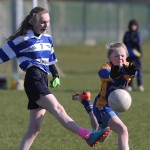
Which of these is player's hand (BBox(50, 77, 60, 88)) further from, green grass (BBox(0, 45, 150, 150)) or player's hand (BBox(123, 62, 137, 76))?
green grass (BBox(0, 45, 150, 150))

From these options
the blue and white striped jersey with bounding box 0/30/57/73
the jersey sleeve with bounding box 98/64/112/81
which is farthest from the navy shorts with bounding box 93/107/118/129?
the blue and white striped jersey with bounding box 0/30/57/73

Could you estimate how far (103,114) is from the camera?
8305 mm

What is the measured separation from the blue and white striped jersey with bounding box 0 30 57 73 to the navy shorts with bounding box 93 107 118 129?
0.88 m

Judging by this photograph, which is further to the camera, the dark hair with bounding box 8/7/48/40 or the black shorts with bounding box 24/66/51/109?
the dark hair with bounding box 8/7/48/40

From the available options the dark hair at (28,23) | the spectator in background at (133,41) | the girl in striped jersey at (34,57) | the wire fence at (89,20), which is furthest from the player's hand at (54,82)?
the wire fence at (89,20)

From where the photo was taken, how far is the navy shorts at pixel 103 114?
8227 millimetres

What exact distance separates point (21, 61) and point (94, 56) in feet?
106

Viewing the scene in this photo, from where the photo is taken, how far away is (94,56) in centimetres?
4028

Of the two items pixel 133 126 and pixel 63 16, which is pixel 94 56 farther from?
pixel 133 126

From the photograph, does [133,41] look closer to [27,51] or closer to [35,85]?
[27,51]

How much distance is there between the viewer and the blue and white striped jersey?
318 inches

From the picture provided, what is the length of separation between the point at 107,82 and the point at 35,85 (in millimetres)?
961

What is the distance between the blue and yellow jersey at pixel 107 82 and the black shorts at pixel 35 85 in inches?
29.8

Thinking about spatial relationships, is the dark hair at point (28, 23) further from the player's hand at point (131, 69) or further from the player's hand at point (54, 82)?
the player's hand at point (131, 69)
